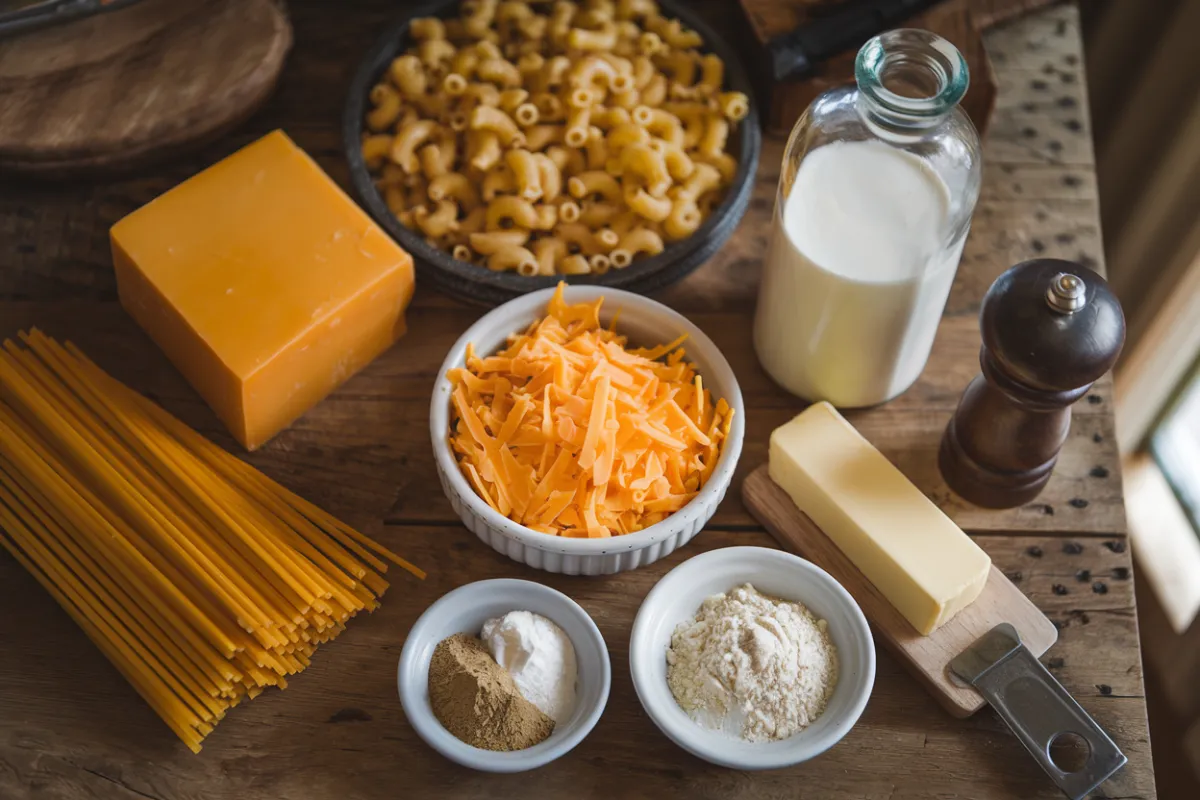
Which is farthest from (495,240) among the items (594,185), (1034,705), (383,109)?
(1034,705)

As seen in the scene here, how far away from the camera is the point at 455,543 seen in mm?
1401

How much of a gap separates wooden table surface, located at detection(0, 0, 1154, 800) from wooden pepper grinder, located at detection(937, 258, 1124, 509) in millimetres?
102

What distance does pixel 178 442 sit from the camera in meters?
1.41

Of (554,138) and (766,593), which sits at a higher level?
(554,138)

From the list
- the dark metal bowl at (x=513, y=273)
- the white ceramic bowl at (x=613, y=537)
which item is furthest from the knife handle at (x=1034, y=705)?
the dark metal bowl at (x=513, y=273)

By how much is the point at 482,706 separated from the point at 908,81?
76 cm

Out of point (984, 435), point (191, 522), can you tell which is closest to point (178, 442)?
point (191, 522)

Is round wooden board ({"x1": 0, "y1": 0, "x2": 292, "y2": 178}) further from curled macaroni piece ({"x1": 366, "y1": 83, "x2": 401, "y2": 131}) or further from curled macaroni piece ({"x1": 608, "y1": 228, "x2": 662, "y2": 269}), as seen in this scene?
curled macaroni piece ({"x1": 608, "y1": 228, "x2": 662, "y2": 269})

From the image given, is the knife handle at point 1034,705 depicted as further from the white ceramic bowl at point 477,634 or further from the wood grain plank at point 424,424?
the white ceramic bowl at point 477,634

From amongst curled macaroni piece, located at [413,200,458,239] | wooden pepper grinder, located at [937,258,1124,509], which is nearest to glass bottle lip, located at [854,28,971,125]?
wooden pepper grinder, located at [937,258,1124,509]

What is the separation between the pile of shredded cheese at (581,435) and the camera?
131 cm

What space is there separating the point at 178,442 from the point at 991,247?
41.1 inches

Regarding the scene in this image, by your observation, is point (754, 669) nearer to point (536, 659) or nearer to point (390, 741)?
point (536, 659)

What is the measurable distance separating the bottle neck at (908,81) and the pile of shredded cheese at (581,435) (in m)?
Answer: 0.35
